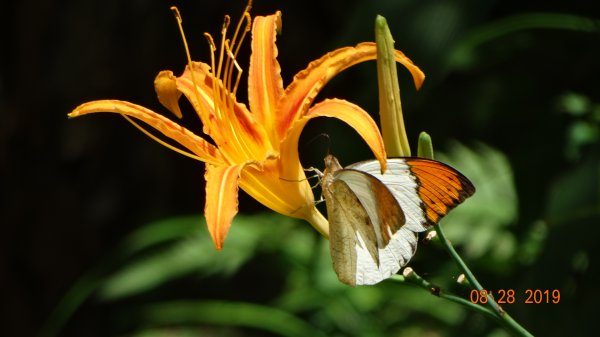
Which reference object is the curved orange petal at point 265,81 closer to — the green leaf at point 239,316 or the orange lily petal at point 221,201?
the orange lily petal at point 221,201

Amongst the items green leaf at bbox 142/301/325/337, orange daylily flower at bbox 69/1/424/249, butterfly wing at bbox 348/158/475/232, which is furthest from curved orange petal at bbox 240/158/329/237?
green leaf at bbox 142/301/325/337

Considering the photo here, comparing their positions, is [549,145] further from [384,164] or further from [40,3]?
[40,3]

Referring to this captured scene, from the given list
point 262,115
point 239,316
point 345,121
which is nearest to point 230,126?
point 262,115

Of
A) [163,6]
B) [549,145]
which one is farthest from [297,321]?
[163,6]

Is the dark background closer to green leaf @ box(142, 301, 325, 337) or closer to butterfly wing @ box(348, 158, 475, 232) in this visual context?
green leaf @ box(142, 301, 325, 337)

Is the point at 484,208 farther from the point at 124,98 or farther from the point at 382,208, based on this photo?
the point at 382,208

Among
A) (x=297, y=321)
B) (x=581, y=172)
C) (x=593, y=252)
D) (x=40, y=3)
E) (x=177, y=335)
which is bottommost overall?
(x=177, y=335)

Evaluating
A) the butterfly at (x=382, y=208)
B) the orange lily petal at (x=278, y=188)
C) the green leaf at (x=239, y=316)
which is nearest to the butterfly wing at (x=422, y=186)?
the butterfly at (x=382, y=208)
